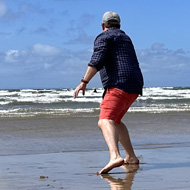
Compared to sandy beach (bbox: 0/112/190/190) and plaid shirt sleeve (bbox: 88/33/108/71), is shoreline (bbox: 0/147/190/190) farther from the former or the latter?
plaid shirt sleeve (bbox: 88/33/108/71)

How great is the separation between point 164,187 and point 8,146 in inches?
162

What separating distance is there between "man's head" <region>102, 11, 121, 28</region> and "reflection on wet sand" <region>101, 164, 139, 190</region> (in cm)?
147

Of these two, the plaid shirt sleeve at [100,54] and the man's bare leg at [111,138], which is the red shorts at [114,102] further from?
the plaid shirt sleeve at [100,54]

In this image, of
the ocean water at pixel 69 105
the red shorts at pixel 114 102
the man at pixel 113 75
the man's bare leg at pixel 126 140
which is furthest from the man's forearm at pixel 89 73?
the ocean water at pixel 69 105

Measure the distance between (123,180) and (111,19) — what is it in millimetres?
1591

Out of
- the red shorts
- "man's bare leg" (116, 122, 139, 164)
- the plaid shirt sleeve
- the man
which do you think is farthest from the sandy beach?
the plaid shirt sleeve

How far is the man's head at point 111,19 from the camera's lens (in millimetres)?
4410

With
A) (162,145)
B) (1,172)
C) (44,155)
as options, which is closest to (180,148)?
(162,145)

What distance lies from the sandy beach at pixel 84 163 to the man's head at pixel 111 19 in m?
1.47

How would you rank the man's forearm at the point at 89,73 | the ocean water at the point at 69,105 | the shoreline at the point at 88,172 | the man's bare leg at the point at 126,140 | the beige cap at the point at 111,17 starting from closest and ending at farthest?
the shoreline at the point at 88,172 < the man's forearm at the point at 89,73 < the beige cap at the point at 111,17 < the man's bare leg at the point at 126,140 < the ocean water at the point at 69,105

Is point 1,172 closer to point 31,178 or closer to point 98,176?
point 31,178

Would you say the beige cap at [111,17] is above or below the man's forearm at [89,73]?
above

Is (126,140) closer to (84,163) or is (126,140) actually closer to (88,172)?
(84,163)

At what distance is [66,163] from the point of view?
5066mm
